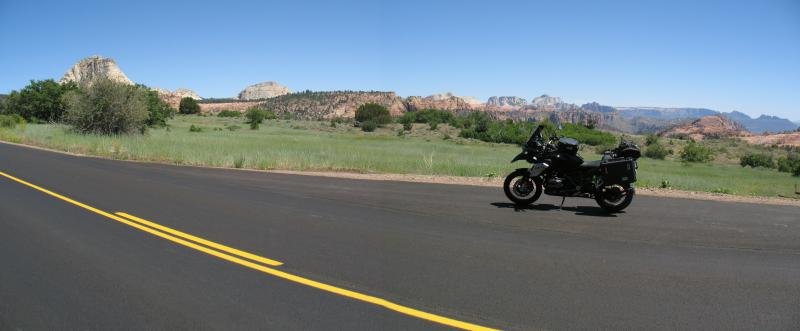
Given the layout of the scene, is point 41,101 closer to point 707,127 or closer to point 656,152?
point 656,152

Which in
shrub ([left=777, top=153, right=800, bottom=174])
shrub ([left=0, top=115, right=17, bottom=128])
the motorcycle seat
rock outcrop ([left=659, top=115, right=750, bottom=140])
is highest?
rock outcrop ([left=659, top=115, right=750, bottom=140])

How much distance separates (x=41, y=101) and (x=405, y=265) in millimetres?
86195

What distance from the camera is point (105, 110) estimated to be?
145 ft

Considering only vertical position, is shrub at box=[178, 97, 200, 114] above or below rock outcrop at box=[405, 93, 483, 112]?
below

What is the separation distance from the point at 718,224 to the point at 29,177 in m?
17.5

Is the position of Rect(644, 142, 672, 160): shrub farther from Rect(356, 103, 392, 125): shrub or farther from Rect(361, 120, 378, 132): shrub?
Rect(356, 103, 392, 125): shrub

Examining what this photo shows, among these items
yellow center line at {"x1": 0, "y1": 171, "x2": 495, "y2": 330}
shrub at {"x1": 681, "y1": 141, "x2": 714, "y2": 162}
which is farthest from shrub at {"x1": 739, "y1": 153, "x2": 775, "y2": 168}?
yellow center line at {"x1": 0, "y1": 171, "x2": 495, "y2": 330}

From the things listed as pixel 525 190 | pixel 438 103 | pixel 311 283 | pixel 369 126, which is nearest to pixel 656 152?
pixel 369 126

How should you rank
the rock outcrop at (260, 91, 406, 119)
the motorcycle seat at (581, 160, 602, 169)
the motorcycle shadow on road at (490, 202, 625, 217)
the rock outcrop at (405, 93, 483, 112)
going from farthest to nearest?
the rock outcrop at (405, 93, 483, 112) < the rock outcrop at (260, 91, 406, 119) < the motorcycle seat at (581, 160, 602, 169) < the motorcycle shadow on road at (490, 202, 625, 217)

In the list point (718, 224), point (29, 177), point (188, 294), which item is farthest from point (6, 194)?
point (718, 224)

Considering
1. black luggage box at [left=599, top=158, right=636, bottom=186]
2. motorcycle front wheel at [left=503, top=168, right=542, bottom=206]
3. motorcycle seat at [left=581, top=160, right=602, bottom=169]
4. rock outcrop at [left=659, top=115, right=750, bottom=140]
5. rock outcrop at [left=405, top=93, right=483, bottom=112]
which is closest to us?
black luggage box at [left=599, top=158, right=636, bottom=186]

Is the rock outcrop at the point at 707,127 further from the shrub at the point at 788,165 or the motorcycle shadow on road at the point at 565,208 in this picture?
the motorcycle shadow on road at the point at 565,208

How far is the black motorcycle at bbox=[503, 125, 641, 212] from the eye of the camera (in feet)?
35.7

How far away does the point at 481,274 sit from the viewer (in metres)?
6.52
